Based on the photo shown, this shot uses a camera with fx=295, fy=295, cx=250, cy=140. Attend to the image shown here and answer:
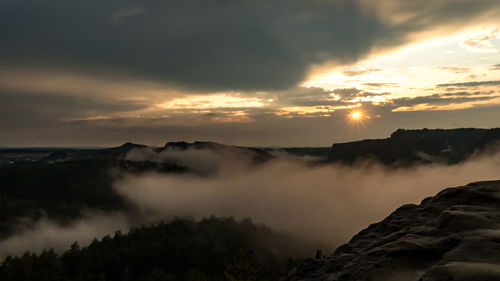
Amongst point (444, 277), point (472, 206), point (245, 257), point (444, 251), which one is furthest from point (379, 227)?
point (245, 257)

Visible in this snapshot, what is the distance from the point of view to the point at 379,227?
20.7 meters

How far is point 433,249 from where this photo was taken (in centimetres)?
1330

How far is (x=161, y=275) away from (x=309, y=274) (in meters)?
189

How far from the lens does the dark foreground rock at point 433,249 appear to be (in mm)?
10484

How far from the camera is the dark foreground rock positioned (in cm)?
1048

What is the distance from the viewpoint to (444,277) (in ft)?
31.5

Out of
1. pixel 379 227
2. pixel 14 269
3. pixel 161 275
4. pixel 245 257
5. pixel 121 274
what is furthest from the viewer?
pixel 121 274

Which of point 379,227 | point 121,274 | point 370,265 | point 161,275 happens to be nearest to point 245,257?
point 379,227

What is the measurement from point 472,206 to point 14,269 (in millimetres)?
188296

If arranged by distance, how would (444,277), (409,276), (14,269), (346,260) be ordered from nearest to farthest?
(444,277), (409,276), (346,260), (14,269)

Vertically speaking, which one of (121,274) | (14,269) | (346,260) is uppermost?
(346,260)

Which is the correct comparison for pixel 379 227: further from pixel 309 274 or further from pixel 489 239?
pixel 489 239

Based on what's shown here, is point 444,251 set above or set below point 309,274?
above

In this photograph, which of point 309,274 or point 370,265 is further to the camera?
point 309,274
